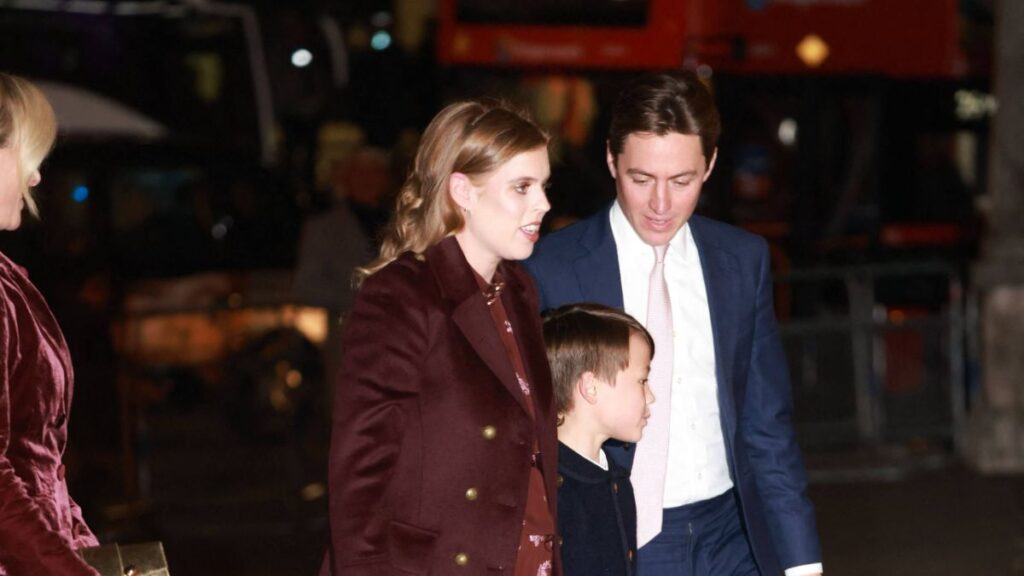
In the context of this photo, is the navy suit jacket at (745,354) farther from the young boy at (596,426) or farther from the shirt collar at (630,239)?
the young boy at (596,426)

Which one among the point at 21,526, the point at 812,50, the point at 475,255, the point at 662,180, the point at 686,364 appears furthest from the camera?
the point at 812,50

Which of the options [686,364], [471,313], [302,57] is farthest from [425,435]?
[302,57]

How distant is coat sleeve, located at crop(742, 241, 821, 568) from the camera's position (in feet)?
15.3

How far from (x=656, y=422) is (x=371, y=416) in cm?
102

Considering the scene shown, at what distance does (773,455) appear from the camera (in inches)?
183

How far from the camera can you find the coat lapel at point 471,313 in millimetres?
3748

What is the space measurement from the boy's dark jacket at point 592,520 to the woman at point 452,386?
8.2 inches

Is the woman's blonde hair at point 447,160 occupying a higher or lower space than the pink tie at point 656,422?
higher

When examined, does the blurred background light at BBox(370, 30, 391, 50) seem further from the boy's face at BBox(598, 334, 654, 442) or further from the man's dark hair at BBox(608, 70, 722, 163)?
the boy's face at BBox(598, 334, 654, 442)

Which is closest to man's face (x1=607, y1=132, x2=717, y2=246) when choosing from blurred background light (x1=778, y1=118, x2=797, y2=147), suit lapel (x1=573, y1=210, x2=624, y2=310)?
suit lapel (x1=573, y1=210, x2=624, y2=310)

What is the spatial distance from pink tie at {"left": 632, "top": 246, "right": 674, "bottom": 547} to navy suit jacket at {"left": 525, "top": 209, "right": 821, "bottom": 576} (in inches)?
4.0

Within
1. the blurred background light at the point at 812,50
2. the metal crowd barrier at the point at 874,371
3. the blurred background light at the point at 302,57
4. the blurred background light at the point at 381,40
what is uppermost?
the blurred background light at the point at 381,40

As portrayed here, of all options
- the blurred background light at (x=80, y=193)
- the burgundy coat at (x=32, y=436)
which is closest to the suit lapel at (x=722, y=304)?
the burgundy coat at (x=32, y=436)

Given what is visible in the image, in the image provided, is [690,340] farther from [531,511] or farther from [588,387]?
[531,511]
